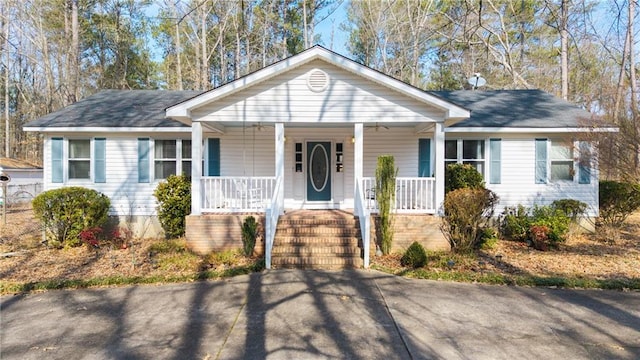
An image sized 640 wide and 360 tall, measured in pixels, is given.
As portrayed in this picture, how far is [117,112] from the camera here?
35.8 feet

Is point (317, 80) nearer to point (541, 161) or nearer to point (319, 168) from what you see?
point (319, 168)

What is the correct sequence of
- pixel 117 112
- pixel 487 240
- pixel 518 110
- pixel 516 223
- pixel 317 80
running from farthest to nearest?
1. pixel 518 110
2. pixel 117 112
3. pixel 516 223
4. pixel 487 240
5. pixel 317 80

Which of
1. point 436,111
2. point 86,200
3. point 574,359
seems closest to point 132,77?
point 86,200

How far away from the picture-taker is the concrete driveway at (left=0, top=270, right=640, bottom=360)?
4000mm

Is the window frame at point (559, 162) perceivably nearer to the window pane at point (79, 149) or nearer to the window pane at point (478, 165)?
the window pane at point (478, 165)

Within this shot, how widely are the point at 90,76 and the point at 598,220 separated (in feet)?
102

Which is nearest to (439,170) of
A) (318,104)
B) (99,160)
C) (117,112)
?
(318,104)

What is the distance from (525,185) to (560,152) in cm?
135

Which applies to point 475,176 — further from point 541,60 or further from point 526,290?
point 541,60

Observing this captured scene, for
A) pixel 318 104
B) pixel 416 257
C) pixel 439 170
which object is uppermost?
pixel 318 104

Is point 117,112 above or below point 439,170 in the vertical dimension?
above

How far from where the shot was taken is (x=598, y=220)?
410 inches

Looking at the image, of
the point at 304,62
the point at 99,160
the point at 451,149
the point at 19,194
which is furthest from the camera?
the point at 19,194

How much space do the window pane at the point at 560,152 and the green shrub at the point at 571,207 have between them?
4.04ft
